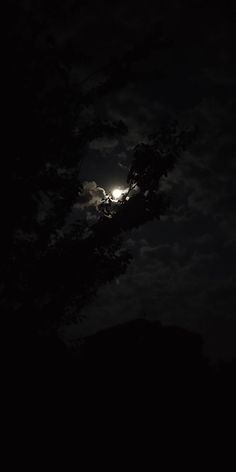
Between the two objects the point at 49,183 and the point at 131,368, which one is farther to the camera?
the point at 131,368

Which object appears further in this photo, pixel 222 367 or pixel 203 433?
pixel 222 367

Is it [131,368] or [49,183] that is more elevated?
[49,183]

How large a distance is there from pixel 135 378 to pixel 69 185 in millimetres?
8375

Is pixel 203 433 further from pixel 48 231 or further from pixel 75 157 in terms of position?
pixel 75 157

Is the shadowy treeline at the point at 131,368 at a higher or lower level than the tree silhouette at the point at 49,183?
lower

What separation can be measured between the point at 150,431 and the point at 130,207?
6062 mm

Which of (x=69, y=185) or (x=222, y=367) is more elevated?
(x=69, y=185)

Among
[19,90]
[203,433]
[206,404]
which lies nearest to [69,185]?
[19,90]

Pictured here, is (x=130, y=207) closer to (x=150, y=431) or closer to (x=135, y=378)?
(x=150, y=431)

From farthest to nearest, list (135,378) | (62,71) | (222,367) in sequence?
(222,367)
(135,378)
(62,71)

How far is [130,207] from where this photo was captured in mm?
8711

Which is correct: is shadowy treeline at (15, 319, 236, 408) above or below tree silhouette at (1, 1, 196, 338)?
below

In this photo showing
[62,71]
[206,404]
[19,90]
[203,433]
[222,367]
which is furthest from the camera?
[222,367]

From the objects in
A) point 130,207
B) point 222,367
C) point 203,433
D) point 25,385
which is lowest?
point 222,367
